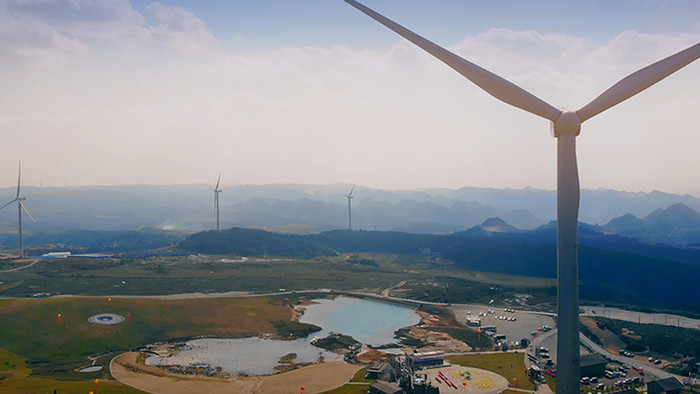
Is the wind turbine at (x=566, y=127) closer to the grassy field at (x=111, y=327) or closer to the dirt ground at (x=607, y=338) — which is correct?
the dirt ground at (x=607, y=338)

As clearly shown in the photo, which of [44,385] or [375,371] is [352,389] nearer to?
[375,371]

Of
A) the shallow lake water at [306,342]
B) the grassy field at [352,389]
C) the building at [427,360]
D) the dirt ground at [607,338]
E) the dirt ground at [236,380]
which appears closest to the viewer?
the grassy field at [352,389]

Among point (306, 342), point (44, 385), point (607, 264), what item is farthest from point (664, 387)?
point (607, 264)

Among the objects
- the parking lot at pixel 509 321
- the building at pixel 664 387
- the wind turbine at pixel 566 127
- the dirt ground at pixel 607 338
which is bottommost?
the parking lot at pixel 509 321

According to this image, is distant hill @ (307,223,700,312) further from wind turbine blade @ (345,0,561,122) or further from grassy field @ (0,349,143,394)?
grassy field @ (0,349,143,394)

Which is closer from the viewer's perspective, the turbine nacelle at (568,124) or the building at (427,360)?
the turbine nacelle at (568,124)

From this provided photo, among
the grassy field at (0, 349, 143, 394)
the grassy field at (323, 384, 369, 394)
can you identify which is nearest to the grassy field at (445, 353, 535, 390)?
the grassy field at (323, 384, 369, 394)

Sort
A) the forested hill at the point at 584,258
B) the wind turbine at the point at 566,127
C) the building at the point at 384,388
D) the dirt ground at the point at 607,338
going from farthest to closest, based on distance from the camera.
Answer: the forested hill at the point at 584,258 → the dirt ground at the point at 607,338 → the building at the point at 384,388 → the wind turbine at the point at 566,127

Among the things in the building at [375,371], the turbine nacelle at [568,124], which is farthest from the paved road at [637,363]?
the turbine nacelle at [568,124]
